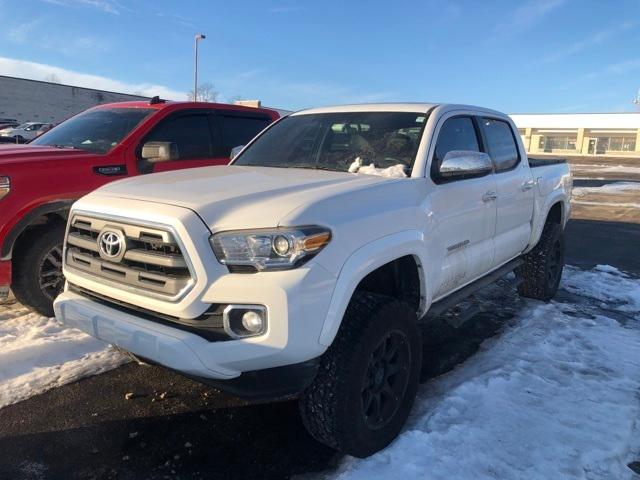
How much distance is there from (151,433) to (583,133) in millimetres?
74169

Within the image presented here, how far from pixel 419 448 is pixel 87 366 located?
2.42m

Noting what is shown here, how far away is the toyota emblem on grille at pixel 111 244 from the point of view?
2.70 metres

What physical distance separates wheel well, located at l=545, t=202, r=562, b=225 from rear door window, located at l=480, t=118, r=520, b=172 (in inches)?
49.1

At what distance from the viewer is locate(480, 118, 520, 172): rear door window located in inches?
177

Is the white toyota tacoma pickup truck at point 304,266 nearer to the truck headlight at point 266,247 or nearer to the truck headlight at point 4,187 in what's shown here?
the truck headlight at point 266,247

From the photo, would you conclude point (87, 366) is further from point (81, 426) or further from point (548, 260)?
point (548, 260)

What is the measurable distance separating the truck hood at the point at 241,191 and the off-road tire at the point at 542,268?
2985mm

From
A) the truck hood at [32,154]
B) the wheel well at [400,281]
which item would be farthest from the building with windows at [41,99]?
the wheel well at [400,281]

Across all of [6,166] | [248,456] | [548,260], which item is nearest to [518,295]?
[548,260]

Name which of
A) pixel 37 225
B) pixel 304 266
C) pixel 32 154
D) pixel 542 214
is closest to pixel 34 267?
pixel 37 225

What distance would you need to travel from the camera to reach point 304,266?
2.40m

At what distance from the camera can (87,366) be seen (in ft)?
12.6

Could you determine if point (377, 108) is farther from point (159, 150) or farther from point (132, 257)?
point (132, 257)

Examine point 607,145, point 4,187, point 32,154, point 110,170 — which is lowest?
point 4,187
